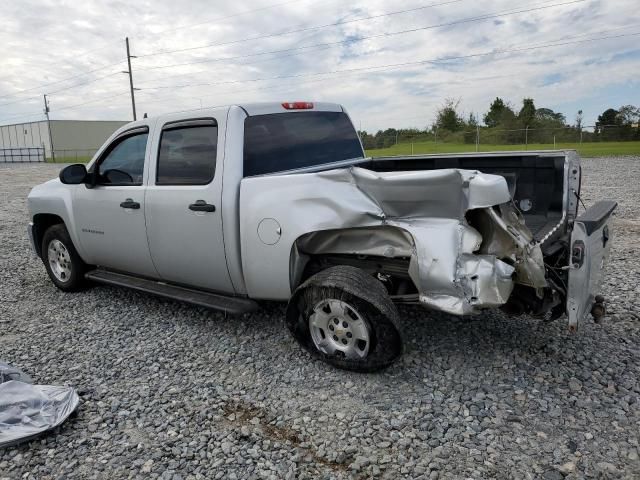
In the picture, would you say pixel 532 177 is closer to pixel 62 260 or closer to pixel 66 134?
pixel 62 260

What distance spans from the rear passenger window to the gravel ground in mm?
1362

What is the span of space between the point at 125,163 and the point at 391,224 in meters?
2.93

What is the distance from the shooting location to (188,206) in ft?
13.9

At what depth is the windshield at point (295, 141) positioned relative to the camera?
4148mm

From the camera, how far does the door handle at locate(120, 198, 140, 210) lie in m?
4.67

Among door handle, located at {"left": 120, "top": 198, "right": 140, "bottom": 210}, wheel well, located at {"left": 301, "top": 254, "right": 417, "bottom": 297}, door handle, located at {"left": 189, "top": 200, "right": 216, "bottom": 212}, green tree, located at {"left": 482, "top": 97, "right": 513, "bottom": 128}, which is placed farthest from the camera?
green tree, located at {"left": 482, "top": 97, "right": 513, "bottom": 128}

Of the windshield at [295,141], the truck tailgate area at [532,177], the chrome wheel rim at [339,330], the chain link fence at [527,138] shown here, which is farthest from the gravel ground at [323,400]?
the chain link fence at [527,138]

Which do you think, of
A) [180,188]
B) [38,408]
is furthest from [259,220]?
[38,408]

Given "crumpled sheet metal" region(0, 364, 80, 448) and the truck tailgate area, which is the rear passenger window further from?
the truck tailgate area

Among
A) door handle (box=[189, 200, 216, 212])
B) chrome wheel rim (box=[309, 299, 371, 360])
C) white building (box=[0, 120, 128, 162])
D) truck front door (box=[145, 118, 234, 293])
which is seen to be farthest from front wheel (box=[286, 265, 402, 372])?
white building (box=[0, 120, 128, 162])

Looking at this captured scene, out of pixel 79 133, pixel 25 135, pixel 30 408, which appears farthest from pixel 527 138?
pixel 25 135

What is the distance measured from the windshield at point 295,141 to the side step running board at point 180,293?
1050mm

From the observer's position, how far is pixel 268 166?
420 cm

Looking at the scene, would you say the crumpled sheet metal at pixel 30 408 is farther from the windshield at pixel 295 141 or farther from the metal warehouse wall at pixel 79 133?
the metal warehouse wall at pixel 79 133
